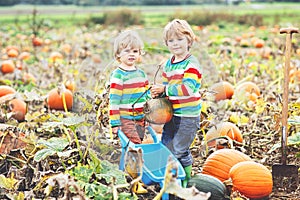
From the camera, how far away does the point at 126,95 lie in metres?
3.09

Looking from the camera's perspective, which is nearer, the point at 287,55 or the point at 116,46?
the point at 116,46

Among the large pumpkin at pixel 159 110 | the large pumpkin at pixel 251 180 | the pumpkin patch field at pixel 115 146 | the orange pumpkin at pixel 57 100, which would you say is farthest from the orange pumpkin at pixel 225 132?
the orange pumpkin at pixel 57 100

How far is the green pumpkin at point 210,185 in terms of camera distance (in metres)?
3.07

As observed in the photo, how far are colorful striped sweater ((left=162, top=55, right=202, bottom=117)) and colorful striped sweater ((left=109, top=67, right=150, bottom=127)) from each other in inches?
5.9

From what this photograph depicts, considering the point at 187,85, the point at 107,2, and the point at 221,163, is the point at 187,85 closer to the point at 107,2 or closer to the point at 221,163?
the point at 221,163

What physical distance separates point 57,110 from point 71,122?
1892 mm

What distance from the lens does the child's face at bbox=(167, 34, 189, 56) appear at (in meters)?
3.04

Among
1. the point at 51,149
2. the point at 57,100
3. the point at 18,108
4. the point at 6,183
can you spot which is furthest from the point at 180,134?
the point at 57,100

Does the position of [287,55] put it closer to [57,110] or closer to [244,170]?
[244,170]

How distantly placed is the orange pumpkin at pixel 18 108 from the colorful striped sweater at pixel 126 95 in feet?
6.01

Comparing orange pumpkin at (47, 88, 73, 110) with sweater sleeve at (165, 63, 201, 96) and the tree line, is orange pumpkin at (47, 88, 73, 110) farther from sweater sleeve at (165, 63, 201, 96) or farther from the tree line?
the tree line

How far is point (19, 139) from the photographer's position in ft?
12.7

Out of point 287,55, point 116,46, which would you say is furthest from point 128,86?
point 287,55

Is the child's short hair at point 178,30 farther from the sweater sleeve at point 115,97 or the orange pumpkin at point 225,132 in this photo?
the orange pumpkin at point 225,132
